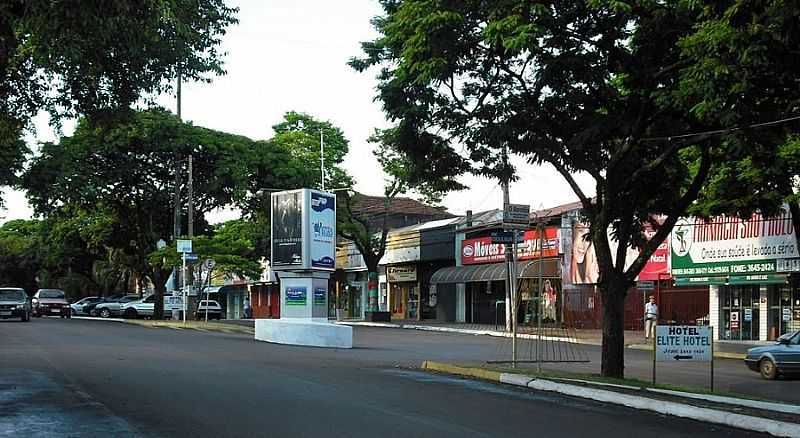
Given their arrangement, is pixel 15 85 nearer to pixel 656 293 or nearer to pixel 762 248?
pixel 762 248

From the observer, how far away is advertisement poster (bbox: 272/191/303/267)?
30672 millimetres

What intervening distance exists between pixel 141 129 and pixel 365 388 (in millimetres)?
34037

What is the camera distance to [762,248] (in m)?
32.7

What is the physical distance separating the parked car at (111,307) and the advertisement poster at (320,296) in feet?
103

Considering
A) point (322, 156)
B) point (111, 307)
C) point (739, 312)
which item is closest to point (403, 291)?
point (322, 156)

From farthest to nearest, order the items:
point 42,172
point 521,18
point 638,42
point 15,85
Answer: point 42,172, point 15,85, point 638,42, point 521,18

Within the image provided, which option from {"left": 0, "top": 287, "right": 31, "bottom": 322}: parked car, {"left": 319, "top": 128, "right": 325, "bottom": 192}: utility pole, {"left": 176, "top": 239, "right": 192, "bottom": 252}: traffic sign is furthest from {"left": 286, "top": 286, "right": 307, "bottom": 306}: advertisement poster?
{"left": 319, "top": 128, "right": 325, "bottom": 192}: utility pole

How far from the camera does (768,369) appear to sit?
811 inches

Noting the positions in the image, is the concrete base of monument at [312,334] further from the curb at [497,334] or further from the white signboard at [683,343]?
the white signboard at [683,343]

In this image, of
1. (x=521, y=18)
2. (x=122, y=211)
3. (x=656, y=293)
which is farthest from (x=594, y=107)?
(x=122, y=211)

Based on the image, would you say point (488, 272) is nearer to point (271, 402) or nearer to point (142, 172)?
point (142, 172)

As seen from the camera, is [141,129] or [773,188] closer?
[773,188]

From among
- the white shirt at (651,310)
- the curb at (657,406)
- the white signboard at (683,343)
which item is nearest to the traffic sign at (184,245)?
the white shirt at (651,310)

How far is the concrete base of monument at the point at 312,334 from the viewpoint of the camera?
28.5m
